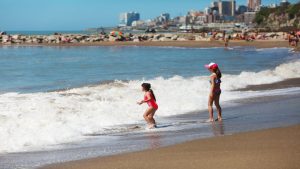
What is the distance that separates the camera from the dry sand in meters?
6.70

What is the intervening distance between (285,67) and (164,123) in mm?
15601

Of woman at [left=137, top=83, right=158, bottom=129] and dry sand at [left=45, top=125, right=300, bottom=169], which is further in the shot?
woman at [left=137, top=83, right=158, bottom=129]

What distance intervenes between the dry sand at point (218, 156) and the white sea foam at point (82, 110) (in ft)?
7.01

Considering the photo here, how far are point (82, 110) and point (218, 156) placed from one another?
6.08 metres

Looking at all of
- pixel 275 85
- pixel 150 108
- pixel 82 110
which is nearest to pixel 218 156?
pixel 150 108

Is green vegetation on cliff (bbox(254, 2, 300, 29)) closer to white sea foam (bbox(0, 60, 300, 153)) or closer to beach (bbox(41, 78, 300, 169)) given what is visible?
white sea foam (bbox(0, 60, 300, 153))

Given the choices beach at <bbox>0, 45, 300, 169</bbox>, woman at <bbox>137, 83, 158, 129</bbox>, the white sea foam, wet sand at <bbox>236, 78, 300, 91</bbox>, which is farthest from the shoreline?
wet sand at <bbox>236, 78, 300, 91</bbox>

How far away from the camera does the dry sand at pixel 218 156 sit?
6.70 m

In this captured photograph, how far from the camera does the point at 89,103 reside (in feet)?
45.6

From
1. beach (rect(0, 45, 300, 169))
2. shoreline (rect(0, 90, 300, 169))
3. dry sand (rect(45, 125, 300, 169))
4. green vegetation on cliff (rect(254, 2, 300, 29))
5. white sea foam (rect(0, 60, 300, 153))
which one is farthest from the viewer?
green vegetation on cliff (rect(254, 2, 300, 29))

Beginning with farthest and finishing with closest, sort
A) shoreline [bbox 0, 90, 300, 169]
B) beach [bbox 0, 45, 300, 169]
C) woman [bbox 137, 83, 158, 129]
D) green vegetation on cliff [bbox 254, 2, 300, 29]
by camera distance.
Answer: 1. green vegetation on cliff [bbox 254, 2, 300, 29]
2. woman [bbox 137, 83, 158, 129]
3. beach [bbox 0, 45, 300, 169]
4. shoreline [bbox 0, 90, 300, 169]

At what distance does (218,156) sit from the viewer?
7184mm

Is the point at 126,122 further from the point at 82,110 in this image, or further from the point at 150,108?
the point at 82,110

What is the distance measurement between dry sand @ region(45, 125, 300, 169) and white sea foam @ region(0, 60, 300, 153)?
2.14 metres
